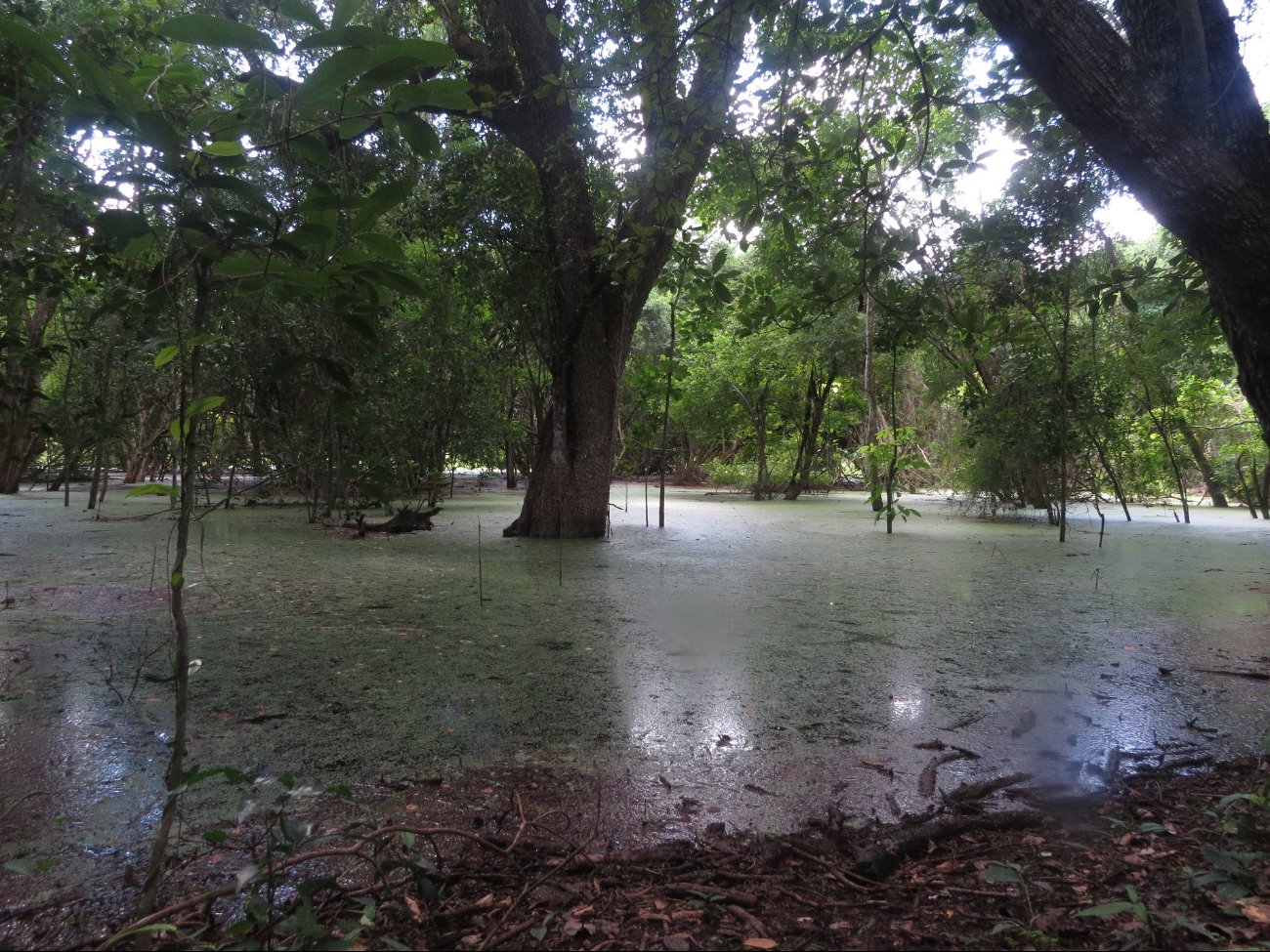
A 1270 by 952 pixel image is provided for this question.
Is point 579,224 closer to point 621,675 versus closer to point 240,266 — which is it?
point 621,675

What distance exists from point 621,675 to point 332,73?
5.46 ft

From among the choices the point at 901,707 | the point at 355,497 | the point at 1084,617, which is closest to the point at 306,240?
the point at 901,707

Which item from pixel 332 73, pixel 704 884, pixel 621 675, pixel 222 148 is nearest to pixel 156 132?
pixel 222 148

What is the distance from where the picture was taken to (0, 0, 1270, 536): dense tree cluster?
754 millimetres

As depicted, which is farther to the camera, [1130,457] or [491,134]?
[1130,457]

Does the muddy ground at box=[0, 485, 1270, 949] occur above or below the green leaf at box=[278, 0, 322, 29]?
below

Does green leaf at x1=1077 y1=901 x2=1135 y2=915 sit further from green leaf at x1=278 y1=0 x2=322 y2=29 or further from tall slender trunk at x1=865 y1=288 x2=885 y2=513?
tall slender trunk at x1=865 y1=288 x2=885 y2=513

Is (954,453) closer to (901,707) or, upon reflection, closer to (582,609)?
(582,609)

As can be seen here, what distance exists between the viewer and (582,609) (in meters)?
2.86

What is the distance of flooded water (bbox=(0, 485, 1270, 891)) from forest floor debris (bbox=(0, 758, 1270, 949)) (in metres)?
0.13

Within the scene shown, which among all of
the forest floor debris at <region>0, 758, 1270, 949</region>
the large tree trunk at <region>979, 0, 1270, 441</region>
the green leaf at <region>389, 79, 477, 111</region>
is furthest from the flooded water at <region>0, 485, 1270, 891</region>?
the large tree trunk at <region>979, 0, 1270, 441</region>

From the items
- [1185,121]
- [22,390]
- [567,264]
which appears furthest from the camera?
[567,264]

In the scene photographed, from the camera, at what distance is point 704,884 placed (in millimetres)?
989

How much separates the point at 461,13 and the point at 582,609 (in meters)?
4.04
